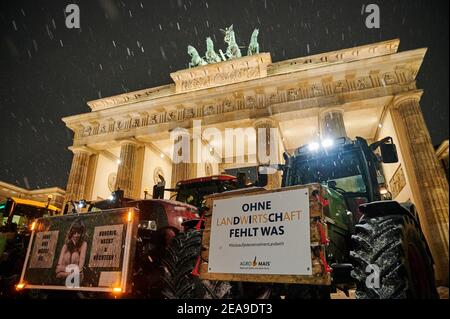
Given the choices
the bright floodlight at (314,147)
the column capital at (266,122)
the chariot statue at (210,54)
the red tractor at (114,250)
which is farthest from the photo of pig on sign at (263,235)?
the chariot statue at (210,54)

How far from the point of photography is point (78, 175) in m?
21.5

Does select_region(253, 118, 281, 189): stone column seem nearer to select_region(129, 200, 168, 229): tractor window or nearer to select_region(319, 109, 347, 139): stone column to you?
select_region(319, 109, 347, 139): stone column

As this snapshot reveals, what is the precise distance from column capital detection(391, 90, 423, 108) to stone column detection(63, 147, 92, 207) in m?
23.4

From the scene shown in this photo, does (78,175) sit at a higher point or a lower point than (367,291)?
higher

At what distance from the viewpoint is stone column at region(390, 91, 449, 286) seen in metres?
12.1

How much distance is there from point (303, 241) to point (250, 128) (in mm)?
18091

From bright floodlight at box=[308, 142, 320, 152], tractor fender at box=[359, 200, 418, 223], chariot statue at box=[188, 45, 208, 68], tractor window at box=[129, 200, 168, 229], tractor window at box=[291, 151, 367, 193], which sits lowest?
tractor fender at box=[359, 200, 418, 223]

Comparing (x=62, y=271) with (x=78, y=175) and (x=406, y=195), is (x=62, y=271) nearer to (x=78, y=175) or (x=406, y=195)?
(x=406, y=195)

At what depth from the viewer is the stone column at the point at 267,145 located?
634 inches

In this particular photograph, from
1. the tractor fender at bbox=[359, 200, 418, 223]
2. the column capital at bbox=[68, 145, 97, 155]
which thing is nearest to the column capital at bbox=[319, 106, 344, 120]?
the tractor fender at bbox=[359, 200, 418, 223]

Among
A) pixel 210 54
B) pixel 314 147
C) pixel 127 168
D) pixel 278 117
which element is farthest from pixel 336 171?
pixel 210 54

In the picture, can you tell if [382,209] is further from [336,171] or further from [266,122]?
[266,122]

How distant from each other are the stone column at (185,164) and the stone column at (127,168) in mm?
3510

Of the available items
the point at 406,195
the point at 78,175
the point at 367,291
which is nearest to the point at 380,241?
the point at 367,291
